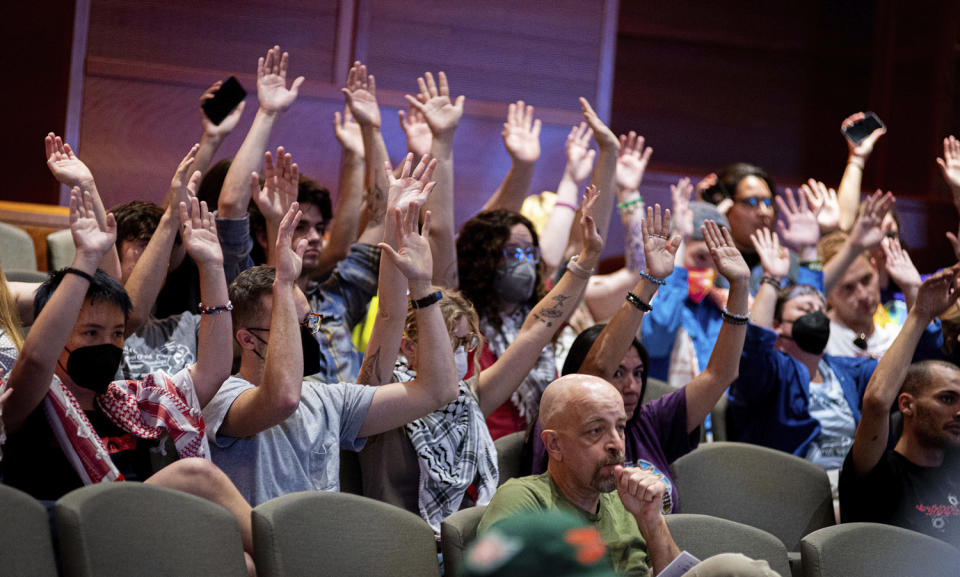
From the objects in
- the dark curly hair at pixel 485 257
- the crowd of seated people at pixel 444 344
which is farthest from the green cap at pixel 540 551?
the dark curly hair at pixel 485 257

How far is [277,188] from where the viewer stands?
8.76 feet

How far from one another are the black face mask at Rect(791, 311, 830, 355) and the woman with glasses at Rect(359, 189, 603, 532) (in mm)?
825

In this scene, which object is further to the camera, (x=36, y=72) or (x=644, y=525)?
(x=36, y=72)

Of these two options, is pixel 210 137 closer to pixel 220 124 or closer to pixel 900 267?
pixel 220 124

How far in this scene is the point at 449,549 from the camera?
2037mm

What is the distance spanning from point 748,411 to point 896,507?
1.89 feet

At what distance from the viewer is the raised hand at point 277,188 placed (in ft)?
8.62

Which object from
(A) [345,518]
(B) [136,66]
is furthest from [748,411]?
(B) [136,66]

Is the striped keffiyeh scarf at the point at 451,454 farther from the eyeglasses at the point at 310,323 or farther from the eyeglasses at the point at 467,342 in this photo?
the eyeglasses at the point at 310,323

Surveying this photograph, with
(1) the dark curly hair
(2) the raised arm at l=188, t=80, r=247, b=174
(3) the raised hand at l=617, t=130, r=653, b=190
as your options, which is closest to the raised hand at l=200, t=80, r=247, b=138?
(2) the raised arm at l=188, t=80, r=247, b=174

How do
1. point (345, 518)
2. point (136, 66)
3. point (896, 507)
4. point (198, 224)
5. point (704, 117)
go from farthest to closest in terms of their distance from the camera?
point (704, 117) < point (136, 66) < point (896, 507) < point (198, 224) < point (345, 518)

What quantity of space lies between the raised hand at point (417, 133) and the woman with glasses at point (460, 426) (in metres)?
0.78

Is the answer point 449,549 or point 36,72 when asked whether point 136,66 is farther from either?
point 449,549

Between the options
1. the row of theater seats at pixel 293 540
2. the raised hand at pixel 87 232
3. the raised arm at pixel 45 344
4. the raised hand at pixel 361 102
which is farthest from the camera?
the raised hand at pixel 361 102
